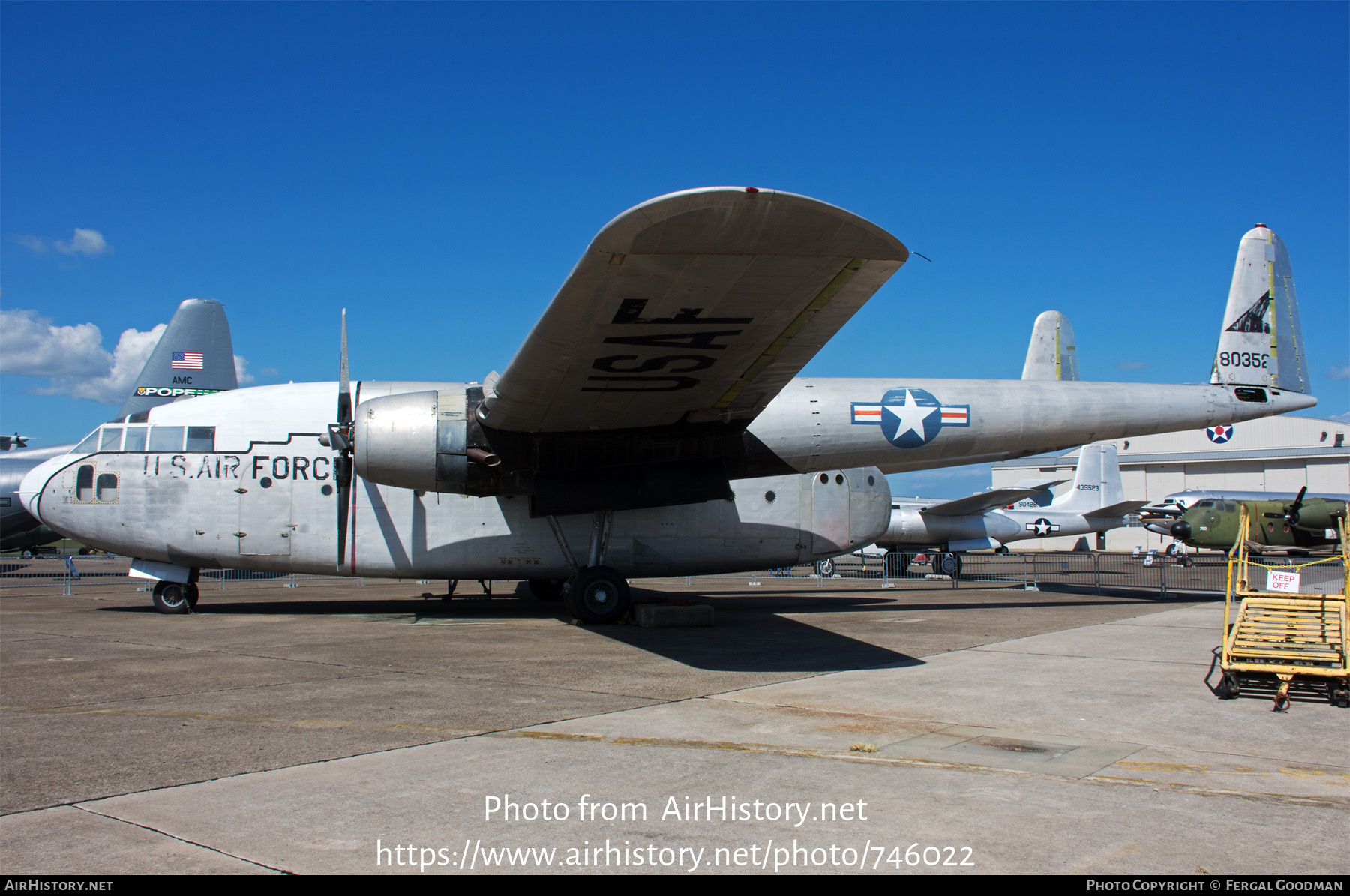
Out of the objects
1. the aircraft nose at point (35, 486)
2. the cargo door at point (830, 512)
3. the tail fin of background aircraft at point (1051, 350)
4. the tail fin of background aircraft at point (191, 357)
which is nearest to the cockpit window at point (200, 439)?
the aircraft nose at point (35, 486)

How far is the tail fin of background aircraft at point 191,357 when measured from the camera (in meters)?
25.6

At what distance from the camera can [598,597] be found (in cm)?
1331

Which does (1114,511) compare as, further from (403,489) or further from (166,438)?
(166,438)

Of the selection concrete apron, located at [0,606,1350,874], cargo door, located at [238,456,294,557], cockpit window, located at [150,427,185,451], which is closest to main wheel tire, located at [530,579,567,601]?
cargo door, located at [238,456,294,557]

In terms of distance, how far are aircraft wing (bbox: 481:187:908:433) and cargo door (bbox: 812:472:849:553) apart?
4.86 metres

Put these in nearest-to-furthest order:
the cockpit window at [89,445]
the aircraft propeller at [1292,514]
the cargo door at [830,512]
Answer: the cockpit window at [89,445] < the cargo door at [830,512] < the aircraft propeller at [1292,514]

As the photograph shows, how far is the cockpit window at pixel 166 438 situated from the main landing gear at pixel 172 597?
241cm

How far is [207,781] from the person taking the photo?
192 inches

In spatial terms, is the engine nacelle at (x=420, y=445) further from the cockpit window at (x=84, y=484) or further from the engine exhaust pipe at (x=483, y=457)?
the cockpit window at (x=84, y=484)

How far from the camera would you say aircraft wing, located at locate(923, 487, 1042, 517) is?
94.9ft

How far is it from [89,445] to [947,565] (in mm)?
24233

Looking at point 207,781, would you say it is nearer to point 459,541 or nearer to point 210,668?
point 210,668

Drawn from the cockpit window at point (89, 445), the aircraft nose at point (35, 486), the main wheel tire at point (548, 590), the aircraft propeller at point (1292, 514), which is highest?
the cockpit window at point (89, 445)

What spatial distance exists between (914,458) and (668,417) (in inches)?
193
